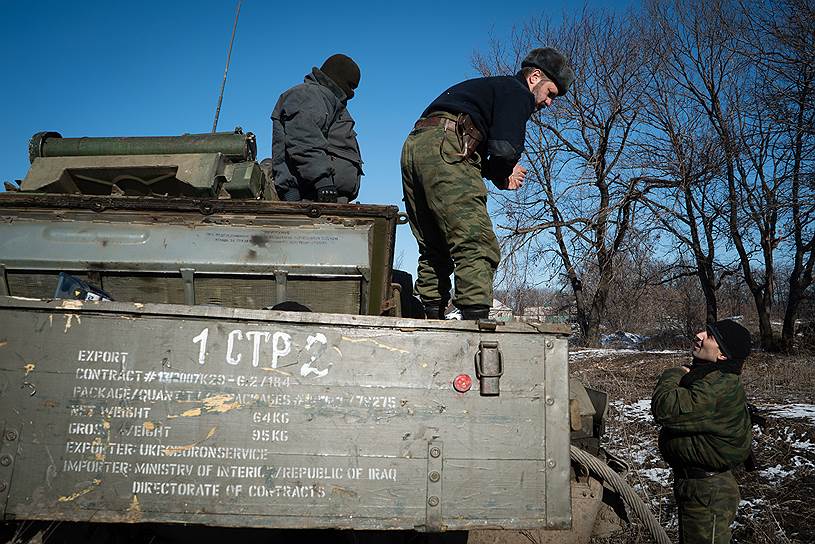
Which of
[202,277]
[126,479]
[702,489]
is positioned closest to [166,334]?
[126,479]

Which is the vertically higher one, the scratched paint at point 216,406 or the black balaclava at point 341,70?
the black balaclava at point 341,70

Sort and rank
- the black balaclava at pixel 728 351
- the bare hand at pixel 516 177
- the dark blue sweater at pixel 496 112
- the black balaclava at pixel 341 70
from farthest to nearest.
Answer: the black balaclava at pixel 341 70 < the black balaclava at pixel 728 351 < the bare hand at pixel 516 177 < the dark blue sweater at pixel 496 112

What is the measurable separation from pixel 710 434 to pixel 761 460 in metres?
2.34

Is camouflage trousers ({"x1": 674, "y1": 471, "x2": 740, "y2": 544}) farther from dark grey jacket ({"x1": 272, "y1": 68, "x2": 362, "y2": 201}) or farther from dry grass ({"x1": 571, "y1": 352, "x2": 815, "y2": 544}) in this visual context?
dark grey jacket ({"x1": 272, "y1": 68, "x2": 362, "y2": 201})

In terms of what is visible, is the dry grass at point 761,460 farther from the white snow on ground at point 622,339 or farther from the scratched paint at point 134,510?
the white snow on ground at point 622,339

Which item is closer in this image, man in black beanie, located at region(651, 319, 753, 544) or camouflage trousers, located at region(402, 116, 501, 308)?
camouflage trousers, located at region(402, 116, 501, 308)

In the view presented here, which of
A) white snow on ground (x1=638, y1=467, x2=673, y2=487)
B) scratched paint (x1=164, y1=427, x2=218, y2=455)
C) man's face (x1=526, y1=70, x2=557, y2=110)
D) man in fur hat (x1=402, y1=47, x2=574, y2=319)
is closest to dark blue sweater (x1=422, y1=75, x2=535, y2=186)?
man in fur hat (x1=402, y1=47, x2=574, y2=319)

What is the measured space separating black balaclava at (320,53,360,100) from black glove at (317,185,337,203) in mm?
1005

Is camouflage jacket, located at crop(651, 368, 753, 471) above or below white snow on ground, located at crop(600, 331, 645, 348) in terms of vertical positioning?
below

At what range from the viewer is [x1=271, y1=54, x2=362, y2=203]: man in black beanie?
4.46m

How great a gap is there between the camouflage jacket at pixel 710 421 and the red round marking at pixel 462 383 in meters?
1.83

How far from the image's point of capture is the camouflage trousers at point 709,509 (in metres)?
3.49

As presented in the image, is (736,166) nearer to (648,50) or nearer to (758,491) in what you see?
(648,50)

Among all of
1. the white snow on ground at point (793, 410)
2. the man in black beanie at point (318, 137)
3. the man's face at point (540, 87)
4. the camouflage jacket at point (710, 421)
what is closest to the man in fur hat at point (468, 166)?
the man's face at point (540, 87)
